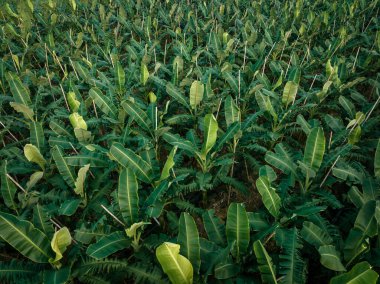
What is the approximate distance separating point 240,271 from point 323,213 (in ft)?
4.19

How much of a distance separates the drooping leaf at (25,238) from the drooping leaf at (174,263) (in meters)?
0.97

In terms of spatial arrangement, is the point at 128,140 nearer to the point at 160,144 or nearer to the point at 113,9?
the point at 160,144

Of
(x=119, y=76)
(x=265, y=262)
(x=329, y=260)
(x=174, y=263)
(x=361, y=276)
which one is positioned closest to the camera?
(x=361, y=276)

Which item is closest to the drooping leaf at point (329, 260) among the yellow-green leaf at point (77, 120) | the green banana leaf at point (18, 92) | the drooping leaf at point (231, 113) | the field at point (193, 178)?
the field at point (193, 178)

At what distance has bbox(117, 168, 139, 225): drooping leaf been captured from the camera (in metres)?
2.46

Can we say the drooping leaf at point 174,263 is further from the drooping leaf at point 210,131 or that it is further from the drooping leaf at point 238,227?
the drooping leaf at point 210,131

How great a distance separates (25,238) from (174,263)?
3.80 ft

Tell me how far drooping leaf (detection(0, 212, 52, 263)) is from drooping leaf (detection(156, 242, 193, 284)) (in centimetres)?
97

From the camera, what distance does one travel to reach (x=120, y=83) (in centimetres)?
433

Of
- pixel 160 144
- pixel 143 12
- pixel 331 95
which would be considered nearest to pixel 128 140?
pixel 160 144

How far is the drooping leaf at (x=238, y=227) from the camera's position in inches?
88.3

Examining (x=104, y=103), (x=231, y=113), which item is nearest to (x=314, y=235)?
(x=231, y=113)

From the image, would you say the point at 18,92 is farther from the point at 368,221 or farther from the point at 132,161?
the point at 368,221

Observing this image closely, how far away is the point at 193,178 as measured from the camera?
10.9 feet
